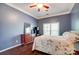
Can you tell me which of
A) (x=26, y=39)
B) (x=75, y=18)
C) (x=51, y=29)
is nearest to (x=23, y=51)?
(x=26, y=39)

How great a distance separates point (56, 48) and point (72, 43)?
30 cm

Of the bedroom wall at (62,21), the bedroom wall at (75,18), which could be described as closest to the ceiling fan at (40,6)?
the bedroom wall at (62,21)

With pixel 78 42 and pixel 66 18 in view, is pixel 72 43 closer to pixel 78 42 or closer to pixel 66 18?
pixel 78 42

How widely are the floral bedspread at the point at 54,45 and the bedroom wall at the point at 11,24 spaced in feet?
1.19

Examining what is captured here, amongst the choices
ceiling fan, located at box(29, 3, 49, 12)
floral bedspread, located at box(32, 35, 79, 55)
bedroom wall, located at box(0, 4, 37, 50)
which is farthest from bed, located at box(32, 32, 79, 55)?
ceiling fan, located at box(29, 3, 49, 12)

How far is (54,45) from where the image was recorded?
1551mm

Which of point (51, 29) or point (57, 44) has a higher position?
point (51, 29)

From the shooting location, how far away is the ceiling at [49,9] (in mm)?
1617

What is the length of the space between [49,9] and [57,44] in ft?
2.23

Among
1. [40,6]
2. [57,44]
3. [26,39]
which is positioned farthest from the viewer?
[26,39]

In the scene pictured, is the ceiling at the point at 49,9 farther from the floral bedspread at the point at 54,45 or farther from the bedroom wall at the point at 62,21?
the floral bedspread at the point at 54,45

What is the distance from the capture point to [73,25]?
1.67m

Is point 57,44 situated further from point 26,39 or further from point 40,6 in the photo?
point 40,6

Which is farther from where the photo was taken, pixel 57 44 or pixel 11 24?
pixel 11 24
